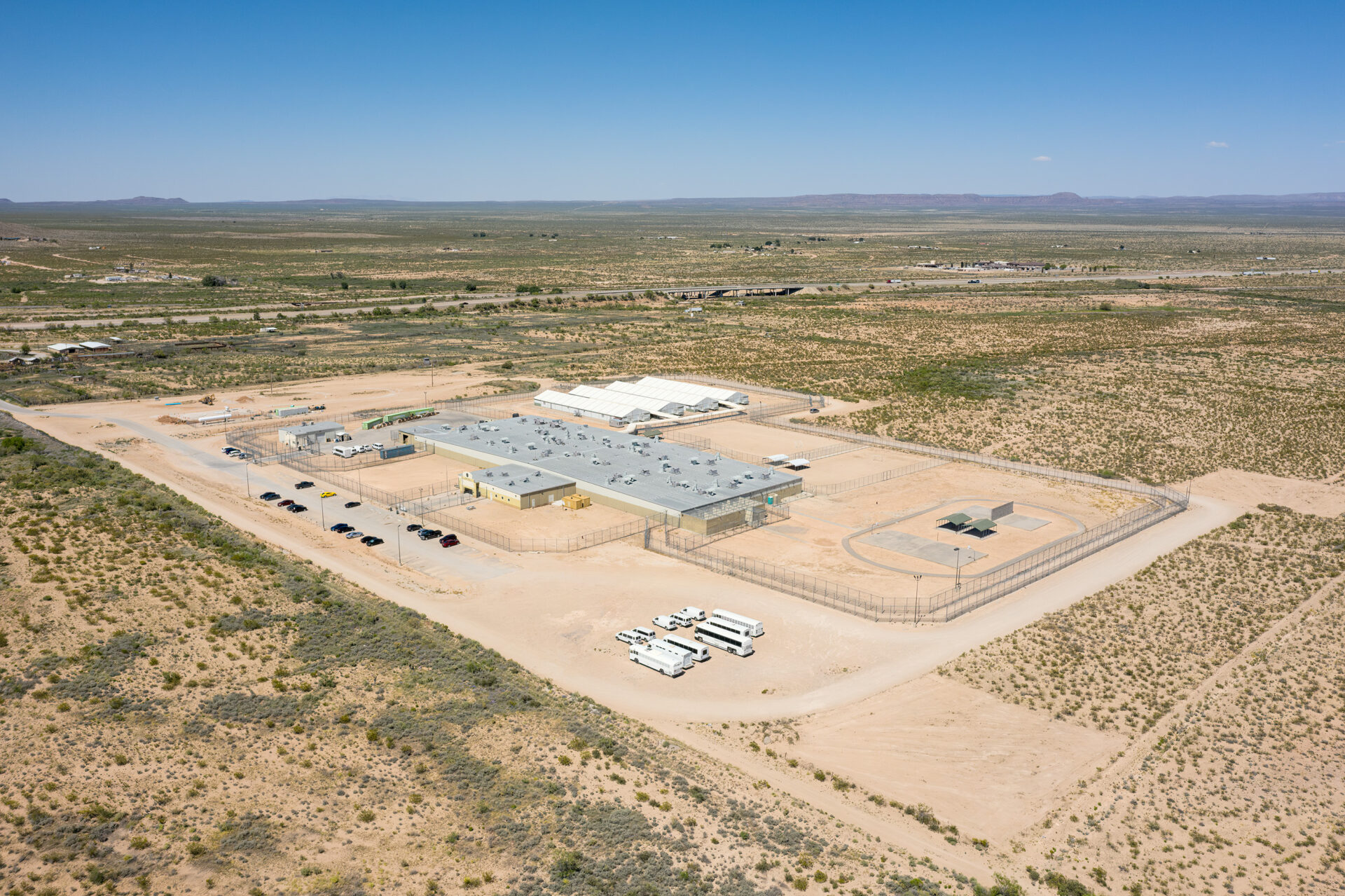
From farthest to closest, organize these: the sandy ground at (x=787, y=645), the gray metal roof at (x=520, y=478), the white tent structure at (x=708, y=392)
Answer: the white tent structure at (x=708, y=392), the gray metal roof at (x=520, y=478), the sandy ground at (x=787, y=645)

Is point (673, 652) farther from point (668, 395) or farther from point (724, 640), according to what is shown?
point (668, 395)

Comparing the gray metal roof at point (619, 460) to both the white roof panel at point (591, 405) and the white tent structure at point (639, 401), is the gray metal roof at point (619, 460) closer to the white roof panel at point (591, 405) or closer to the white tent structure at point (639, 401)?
the white roof panel at point (591, 405)

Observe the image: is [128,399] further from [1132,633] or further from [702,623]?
[1132,633]

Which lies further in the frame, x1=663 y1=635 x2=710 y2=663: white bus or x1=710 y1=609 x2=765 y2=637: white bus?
x1=710 y1=609 x2=765 y2=637: white bus

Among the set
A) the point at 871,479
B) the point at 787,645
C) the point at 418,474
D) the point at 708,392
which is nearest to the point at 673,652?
the point at 787,645

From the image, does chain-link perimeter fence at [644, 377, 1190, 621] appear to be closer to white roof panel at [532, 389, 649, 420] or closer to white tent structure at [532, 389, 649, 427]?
white tent structure at [532, 389, 649, 427]

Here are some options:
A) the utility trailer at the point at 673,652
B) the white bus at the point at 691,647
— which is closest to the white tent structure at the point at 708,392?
the white bus at the point at 691,647

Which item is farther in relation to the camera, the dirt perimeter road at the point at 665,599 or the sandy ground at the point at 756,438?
the sandy ground at the point at 756,438

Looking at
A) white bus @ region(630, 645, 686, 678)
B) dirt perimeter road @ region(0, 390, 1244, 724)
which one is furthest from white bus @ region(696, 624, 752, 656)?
white bus @ region(630, 645, 686, 678)
